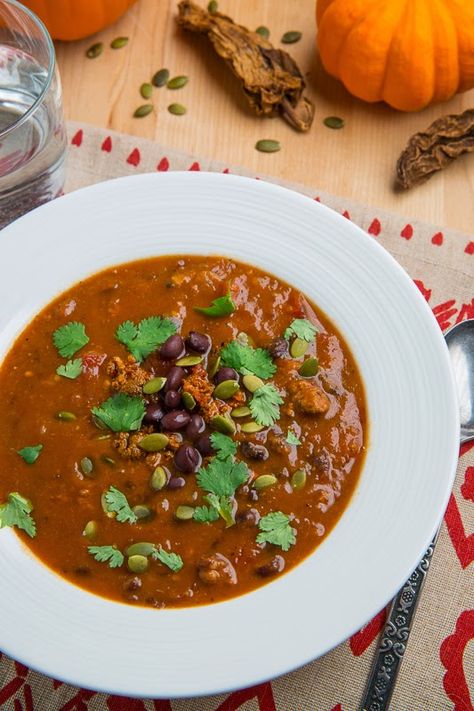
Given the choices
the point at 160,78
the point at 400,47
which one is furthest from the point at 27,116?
the point at 400,47

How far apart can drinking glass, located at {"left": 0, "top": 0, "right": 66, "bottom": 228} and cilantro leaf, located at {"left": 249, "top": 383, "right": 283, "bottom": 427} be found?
179 cm

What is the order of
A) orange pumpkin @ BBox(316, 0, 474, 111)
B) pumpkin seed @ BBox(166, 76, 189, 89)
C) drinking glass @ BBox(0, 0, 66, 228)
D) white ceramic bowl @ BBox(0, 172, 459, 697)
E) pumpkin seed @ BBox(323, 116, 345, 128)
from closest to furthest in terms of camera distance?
white ceramic bowl @ BBox(0, 172, 459, 697) → drinking glass @ BBox(0, 0, 66, 228) → orange pumpkin @ BBox(316, 0, 474, 111) → pumpkin seed @ BBox(323, 116, 345, 128) → pumpkin seed @ BBox(166, 76, 189, 89)

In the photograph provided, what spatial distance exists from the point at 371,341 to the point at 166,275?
41.2 inches

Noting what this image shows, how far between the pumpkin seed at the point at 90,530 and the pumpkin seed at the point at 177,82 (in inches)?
122

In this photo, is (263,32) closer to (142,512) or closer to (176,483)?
A: (176,483)

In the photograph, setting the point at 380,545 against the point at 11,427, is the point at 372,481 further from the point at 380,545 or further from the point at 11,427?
the point at 11,427

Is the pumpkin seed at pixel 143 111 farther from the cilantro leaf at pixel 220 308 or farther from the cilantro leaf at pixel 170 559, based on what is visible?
the cilantro leaf at pixel 170 559

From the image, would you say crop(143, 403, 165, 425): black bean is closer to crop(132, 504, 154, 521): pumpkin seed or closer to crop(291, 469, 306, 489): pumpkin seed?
crop(132, 504, 154, 521): pumpkin seed

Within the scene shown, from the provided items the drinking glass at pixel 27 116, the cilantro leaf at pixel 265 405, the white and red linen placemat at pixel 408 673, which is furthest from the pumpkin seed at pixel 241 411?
the drinking glass at pixel 27 116

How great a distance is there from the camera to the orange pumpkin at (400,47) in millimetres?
5094

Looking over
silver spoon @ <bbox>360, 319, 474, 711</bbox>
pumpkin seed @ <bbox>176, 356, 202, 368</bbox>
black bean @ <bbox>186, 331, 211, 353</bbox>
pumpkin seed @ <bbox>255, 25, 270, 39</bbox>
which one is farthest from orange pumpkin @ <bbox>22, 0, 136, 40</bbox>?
silver spoon @ <bbox>360, 319, 474, 711</bbox>

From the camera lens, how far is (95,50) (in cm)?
578

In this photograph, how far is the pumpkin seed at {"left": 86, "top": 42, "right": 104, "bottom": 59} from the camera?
5.77 meters

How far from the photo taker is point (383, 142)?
18.0ft
